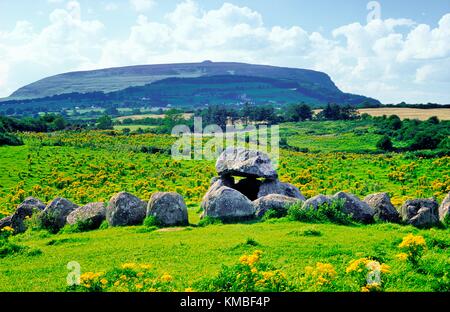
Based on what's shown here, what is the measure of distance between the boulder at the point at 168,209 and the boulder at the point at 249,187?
712cm

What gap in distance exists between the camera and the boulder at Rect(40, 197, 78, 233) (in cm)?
2484

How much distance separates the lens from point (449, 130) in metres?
94.7

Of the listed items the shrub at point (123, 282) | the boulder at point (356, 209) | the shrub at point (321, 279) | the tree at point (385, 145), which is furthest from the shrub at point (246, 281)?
the tree at point (385, 145)

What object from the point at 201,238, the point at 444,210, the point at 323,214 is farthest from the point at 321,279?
the point at 444,210

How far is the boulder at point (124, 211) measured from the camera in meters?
24.1

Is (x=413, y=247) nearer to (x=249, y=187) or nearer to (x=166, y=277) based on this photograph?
(x=166, y=277)

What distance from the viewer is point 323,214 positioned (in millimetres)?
23422

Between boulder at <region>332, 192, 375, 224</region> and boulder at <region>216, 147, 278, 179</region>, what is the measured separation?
623cm

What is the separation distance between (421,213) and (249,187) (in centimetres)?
1120

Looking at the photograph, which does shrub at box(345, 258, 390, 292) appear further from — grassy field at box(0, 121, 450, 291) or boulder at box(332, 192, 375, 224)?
boulder at box(332, 192, 375, 224)

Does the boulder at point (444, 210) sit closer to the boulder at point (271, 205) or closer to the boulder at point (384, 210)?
the boulder at point (384, 210)

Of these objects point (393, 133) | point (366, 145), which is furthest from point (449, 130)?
point (366, 145)
